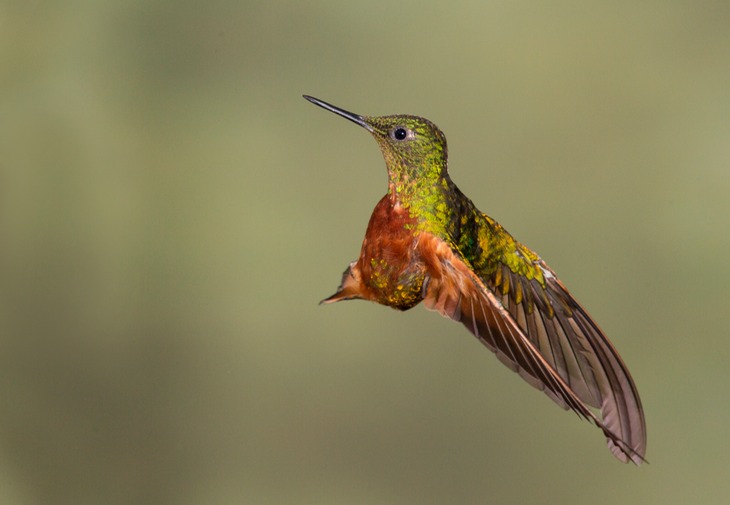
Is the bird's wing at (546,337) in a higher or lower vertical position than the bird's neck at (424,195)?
lower

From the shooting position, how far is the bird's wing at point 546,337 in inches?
14.5

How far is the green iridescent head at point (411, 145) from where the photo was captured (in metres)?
0.39

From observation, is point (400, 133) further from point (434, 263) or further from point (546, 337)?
point (546, 337)

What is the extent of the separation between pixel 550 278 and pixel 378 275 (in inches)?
6.6

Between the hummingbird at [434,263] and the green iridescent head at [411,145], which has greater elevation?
the green iridescent head at [411,145]

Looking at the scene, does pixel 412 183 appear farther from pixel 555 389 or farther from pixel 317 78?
pixel 317 78

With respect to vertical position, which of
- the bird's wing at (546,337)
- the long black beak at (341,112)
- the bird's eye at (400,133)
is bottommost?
the bird's wing at (546,337)

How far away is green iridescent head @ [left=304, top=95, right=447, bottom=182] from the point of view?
387 mm

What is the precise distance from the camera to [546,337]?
50cm

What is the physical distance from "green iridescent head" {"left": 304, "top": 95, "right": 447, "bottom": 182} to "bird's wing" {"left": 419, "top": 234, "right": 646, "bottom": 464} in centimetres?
3

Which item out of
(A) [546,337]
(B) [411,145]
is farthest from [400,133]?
(A) [546,337]

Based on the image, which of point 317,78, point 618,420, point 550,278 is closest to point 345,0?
point 317,78

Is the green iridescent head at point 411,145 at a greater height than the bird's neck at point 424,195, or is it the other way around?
the green iridescent head at point 411,145

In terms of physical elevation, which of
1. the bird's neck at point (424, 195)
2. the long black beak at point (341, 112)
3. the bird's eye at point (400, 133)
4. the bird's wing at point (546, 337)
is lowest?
the bird's wing at point (546, 337)
